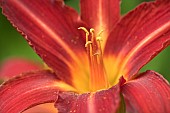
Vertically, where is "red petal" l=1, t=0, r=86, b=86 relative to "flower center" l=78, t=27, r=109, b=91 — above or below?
above

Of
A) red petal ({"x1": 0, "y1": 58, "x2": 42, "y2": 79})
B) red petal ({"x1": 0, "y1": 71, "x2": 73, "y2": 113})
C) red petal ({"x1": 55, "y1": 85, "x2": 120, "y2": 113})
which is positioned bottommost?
red petal ({"x1": 55, "y1": 85, "x2": 120, "y2": 113})

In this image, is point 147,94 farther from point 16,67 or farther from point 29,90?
point 16,67

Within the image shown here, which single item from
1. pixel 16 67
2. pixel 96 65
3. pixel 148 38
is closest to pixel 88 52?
pixel 96 65

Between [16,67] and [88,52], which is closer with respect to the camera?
[88,52]

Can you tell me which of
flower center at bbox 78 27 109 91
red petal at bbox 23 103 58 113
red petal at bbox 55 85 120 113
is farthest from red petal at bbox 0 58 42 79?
red petal at bbox 55 85 120 113

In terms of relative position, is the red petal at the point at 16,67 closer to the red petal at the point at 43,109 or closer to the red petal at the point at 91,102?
the red petal at the point at 43,109

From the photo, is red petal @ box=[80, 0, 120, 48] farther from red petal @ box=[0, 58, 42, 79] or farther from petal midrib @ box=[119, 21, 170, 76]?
red petal @ box=[0, 58, 42, 79]

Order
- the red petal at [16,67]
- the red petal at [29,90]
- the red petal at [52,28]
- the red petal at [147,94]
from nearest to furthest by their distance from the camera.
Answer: the red petal at [147,94] < the red petal at [29,90] < the red petal at [52,28] < the red petal at [16,67]

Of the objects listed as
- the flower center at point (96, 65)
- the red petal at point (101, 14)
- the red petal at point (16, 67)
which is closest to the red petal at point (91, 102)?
the flower center at point (96, 65)

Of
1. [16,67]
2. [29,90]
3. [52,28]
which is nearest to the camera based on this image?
[29,90]
